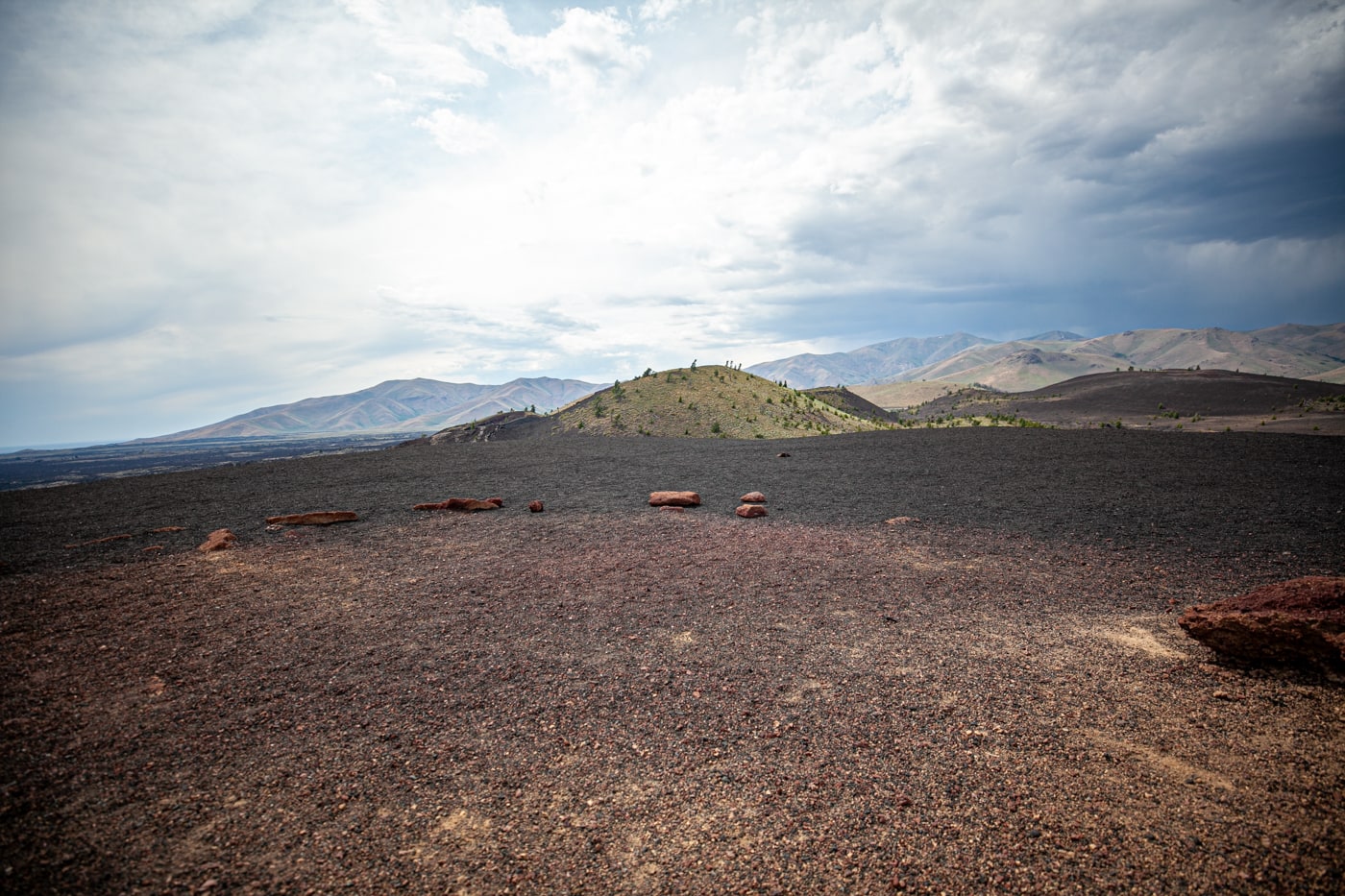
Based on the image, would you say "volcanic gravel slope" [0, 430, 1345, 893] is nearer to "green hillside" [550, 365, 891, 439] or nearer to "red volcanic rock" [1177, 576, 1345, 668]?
"red volcanic rock" [1177, 576, 1345, 668]

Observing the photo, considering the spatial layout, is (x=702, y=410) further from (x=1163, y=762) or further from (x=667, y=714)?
(x=1163, y=762)

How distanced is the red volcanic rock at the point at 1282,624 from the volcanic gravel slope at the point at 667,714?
0.21 m

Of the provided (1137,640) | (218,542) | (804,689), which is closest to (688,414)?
(218,542)

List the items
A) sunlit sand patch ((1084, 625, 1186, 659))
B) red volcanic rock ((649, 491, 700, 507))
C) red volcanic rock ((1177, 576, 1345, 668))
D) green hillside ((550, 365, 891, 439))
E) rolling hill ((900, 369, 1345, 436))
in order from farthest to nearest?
rolling hill ((900, 369, 1345, 436))
green hillside ((550, 365, 891, 439))
red volcanic rock ((649, 491, 700, 507))
sunlit sand patch ((1084, 625, 1186, 659))
red volcanic rock ((1177, 576, 1345, 668))

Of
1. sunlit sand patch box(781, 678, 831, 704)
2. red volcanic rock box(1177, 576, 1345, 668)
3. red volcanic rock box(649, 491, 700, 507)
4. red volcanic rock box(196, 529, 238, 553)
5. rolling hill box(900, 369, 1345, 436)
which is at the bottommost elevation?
sunlit sand patch box(781, 678, 831, 704)

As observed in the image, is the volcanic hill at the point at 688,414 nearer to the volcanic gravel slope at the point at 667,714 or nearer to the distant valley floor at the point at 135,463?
the distant valley floor at the point at 135,463

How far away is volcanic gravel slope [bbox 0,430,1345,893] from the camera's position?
2.89 meters

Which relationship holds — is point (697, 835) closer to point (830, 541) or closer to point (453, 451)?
point (830, 541)

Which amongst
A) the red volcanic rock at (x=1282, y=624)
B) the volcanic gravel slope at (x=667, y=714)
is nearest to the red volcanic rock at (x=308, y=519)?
the volcanic gravel slope at (x=667, y=714)

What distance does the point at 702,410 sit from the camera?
28.3 m

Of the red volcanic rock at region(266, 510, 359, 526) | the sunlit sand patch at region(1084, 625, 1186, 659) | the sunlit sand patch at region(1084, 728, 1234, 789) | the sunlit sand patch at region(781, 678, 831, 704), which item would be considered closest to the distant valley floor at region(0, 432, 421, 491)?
the red volcanic rock at region(266, 510, 359, 526)

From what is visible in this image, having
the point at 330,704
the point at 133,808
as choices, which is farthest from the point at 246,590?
the point at 133,808

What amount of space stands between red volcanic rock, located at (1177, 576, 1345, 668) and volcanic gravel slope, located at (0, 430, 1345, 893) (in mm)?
213

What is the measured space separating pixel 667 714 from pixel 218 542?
843 centimetres
